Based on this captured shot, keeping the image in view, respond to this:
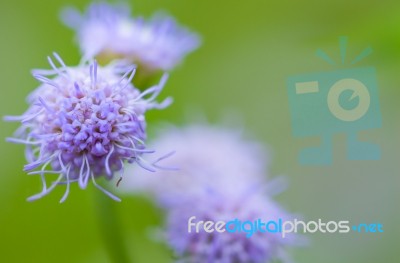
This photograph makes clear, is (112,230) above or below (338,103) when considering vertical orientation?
below

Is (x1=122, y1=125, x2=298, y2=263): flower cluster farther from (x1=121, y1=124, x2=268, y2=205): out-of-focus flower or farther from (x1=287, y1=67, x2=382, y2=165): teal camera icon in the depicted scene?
(x1=287, y1=67, x2=382, y2=165): teal camera icon

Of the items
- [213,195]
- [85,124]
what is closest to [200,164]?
[213,195]

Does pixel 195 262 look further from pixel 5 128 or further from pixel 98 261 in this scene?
pixel 5 128

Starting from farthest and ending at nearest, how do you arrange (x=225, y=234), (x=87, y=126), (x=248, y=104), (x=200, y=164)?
(x=248, y=104), (x=200, y=164), (x=225, y=234), (x=87, y=126)

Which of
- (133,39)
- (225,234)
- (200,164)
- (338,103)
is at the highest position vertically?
(133,39)

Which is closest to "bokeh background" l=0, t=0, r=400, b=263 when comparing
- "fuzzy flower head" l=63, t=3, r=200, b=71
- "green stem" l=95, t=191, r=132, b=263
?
"green stem" l=95, t=191, r=132, b=263

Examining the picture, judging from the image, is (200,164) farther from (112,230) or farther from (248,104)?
(248,104)
